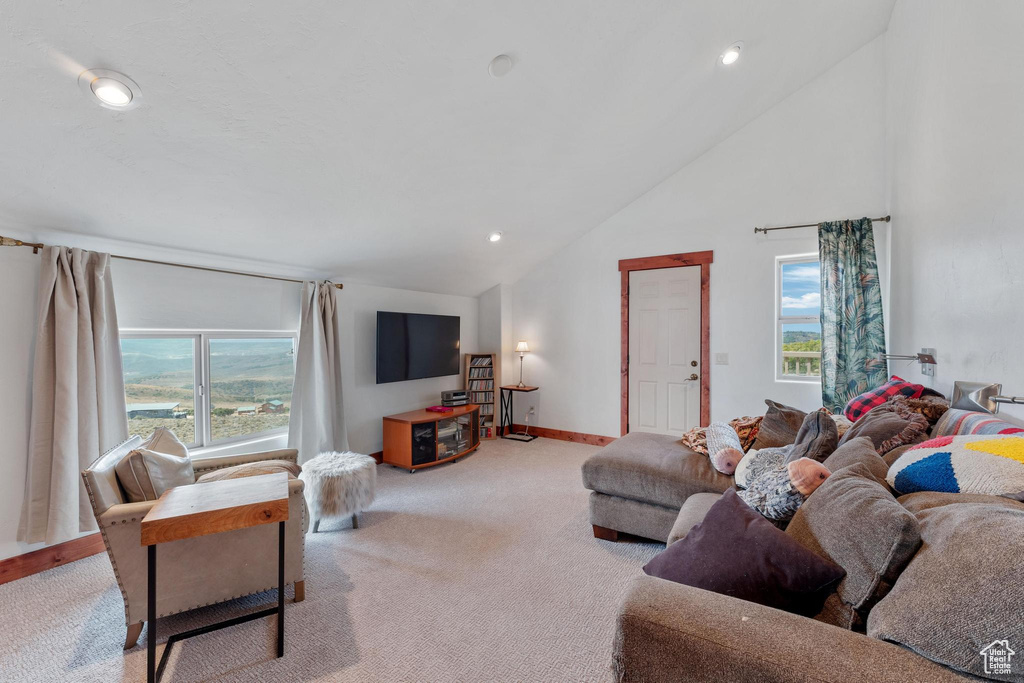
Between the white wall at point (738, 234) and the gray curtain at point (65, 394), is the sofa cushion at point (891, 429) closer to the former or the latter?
the white wall at point (738, 234)

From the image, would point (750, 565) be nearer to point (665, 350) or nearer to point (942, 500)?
point (942, 500)

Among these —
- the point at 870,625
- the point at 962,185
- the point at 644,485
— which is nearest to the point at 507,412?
the point at 644,485

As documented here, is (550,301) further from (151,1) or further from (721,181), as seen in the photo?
(151,1)

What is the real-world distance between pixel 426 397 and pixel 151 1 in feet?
12.8

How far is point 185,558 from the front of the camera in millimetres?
1800

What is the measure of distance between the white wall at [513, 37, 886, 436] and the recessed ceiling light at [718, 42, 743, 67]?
131 centimetres

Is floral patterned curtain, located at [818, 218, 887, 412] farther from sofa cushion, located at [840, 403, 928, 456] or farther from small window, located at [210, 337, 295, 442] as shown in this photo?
small window, located at [210, 337, 295, 442]

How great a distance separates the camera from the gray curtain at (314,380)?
142 inches

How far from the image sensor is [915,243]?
2758 millimetres

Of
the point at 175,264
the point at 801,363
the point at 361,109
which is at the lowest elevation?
the point at 801,363

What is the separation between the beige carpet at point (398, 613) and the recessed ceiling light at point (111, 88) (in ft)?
7.38

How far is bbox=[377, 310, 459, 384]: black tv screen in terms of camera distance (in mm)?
4211

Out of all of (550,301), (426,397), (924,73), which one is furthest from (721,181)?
(426,397)

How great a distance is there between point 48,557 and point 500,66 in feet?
12.0
